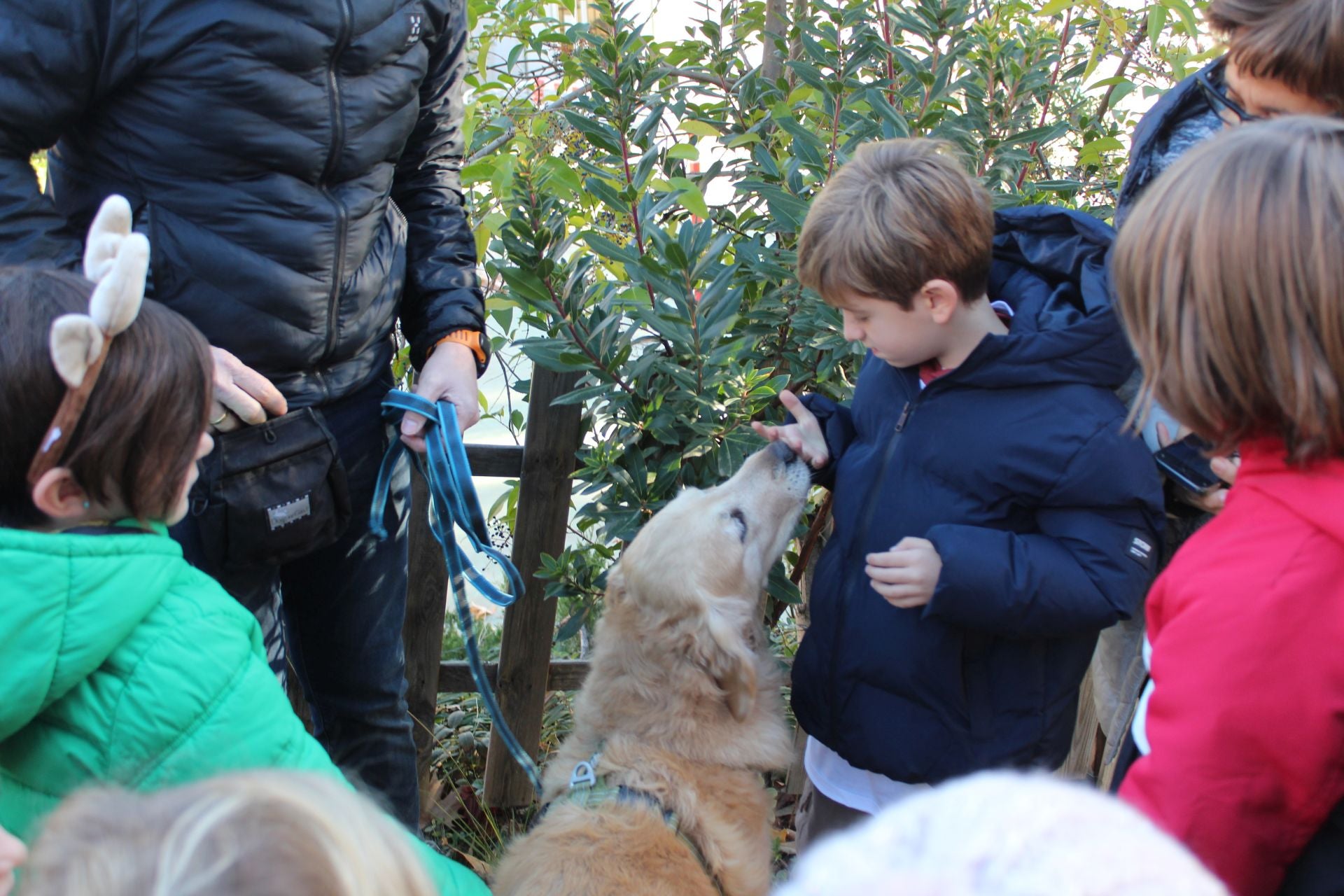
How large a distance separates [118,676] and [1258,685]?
59.0 inches

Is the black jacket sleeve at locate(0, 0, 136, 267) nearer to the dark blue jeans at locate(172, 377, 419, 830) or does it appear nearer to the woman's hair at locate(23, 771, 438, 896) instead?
the dark blue jeans at locate(172, 377, 419, 830)

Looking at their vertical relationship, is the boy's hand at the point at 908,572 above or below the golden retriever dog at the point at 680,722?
above

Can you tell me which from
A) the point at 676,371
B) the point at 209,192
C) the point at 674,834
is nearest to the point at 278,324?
the point at 209,192

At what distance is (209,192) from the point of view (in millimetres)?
1944

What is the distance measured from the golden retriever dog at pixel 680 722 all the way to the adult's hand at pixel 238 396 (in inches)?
37.6

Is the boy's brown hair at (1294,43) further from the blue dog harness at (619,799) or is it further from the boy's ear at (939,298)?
the blue dog harness at (619,799)

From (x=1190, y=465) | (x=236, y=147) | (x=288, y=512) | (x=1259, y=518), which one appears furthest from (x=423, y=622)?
(x=1259, y=518)

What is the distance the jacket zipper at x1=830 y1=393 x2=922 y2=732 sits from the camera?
7.04 feet

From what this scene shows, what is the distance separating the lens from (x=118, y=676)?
4.50ft

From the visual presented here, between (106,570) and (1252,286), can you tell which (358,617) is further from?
(1252,286)

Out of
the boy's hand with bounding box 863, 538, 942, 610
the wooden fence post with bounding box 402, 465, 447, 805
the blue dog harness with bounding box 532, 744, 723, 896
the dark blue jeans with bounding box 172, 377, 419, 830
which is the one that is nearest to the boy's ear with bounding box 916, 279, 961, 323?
the boy's hand with bounding box 863, 538, 942, 610

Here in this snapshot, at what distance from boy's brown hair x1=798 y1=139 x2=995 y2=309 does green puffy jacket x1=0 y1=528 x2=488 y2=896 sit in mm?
1384

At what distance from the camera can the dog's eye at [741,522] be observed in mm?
2455

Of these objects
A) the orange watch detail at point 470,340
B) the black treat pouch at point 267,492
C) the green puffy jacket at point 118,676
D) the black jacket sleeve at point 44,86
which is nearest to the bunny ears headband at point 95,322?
the green puffy jacket at point 118,676
